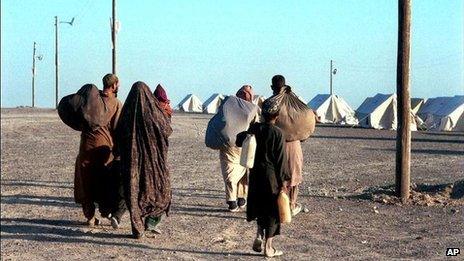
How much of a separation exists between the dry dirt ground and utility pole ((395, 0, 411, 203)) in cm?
43

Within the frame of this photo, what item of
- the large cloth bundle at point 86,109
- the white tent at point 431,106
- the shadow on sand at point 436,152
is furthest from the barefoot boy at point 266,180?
the white tent at point 431,106

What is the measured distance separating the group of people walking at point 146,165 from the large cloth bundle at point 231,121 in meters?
0.80

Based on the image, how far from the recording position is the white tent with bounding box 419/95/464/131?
43094mm

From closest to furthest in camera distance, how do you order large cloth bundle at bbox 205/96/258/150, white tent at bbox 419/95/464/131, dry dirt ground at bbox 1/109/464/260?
dry dirt ground at bbox 1/109/464/260 → large cloth bundle at bbox 205/96/258/150 → white tent at bbox 419/95/464/131

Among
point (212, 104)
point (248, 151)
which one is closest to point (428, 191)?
point (248, 151)

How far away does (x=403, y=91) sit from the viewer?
1195 cm

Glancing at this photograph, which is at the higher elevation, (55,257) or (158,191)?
(158,191)

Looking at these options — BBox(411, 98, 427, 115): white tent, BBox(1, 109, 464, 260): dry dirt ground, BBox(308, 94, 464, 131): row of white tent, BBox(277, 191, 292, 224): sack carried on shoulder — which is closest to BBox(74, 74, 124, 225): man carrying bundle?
BBox(1, 109, 464, 260): dry dirt ground

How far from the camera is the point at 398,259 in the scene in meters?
7.86

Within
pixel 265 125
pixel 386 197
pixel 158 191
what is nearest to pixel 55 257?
pixel 158 191

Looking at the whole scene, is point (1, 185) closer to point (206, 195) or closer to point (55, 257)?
point (206, 195)

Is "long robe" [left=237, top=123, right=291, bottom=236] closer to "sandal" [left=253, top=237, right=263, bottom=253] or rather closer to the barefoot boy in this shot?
the barefoot boy

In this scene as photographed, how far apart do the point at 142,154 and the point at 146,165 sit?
0.13m

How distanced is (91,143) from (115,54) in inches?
543
